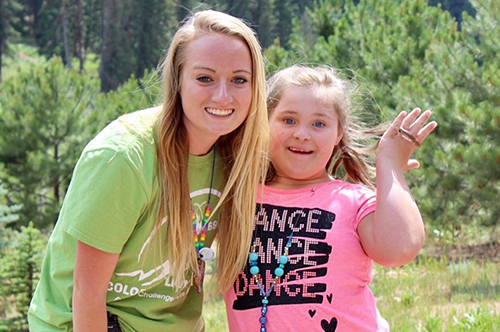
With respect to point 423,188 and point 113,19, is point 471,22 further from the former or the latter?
point 113,19

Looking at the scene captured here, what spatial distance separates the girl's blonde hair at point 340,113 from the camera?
246 cm

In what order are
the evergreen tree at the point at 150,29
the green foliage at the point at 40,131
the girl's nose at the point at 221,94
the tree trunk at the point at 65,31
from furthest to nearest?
the tree trunk at the point at 65,31 < the evergreen tree at the point at 150,29 < the green foliage at the point at 40,131 < the girl's nose at the point at 221,94

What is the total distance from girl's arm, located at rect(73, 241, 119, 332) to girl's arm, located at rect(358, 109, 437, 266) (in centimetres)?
84

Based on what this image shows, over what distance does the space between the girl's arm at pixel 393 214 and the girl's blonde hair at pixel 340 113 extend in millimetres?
266

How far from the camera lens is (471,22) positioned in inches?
298

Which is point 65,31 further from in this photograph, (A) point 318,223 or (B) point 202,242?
(A) point 318,223

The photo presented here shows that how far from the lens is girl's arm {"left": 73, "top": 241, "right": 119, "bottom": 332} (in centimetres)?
198

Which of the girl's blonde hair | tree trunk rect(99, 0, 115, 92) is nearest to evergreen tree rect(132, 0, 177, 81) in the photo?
tree trunk rect(99, 0, 115, 92)

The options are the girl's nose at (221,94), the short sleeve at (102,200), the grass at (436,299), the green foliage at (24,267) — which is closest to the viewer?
the short sleeve at (102,200)

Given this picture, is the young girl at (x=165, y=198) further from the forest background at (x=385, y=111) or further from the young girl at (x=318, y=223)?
the forest background at (x=385, y=111)

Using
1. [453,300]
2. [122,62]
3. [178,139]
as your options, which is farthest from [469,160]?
[122,62]

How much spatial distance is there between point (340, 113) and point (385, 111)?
19.7 ft

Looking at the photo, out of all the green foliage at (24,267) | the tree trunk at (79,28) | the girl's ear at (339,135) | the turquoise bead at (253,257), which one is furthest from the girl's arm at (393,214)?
the tree trunk at (79,28)

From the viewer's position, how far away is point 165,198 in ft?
6.82
